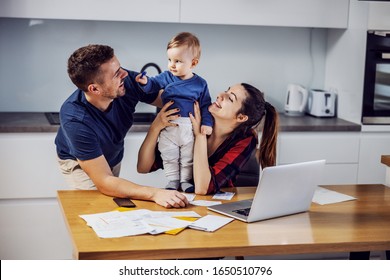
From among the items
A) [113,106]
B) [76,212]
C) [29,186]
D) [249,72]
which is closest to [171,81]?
[113,106]

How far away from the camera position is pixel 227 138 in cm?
234

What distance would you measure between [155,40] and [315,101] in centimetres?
88

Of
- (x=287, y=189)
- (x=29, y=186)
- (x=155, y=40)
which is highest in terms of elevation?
(x=155, y=40)

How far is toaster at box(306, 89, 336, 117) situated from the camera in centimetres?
362

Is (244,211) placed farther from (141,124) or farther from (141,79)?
(141,124)

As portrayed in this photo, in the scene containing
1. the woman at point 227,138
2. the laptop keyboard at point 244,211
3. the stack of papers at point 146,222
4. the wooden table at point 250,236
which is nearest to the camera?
the wooden table at point 250,236

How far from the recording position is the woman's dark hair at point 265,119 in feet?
7.46

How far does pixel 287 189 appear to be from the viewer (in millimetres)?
1980

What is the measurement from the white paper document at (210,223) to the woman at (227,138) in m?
0.26

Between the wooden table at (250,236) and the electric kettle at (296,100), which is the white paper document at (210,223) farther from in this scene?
the electric kettle at (296,100)

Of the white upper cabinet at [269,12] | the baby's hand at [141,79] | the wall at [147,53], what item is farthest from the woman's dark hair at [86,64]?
the wall at [147,53]

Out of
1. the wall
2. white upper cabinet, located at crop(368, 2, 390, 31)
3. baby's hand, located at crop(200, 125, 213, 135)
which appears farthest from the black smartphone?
white upper cabinet, located at crop(368, 2, 390, 31)

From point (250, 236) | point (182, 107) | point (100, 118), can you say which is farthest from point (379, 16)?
point (250, 236)
